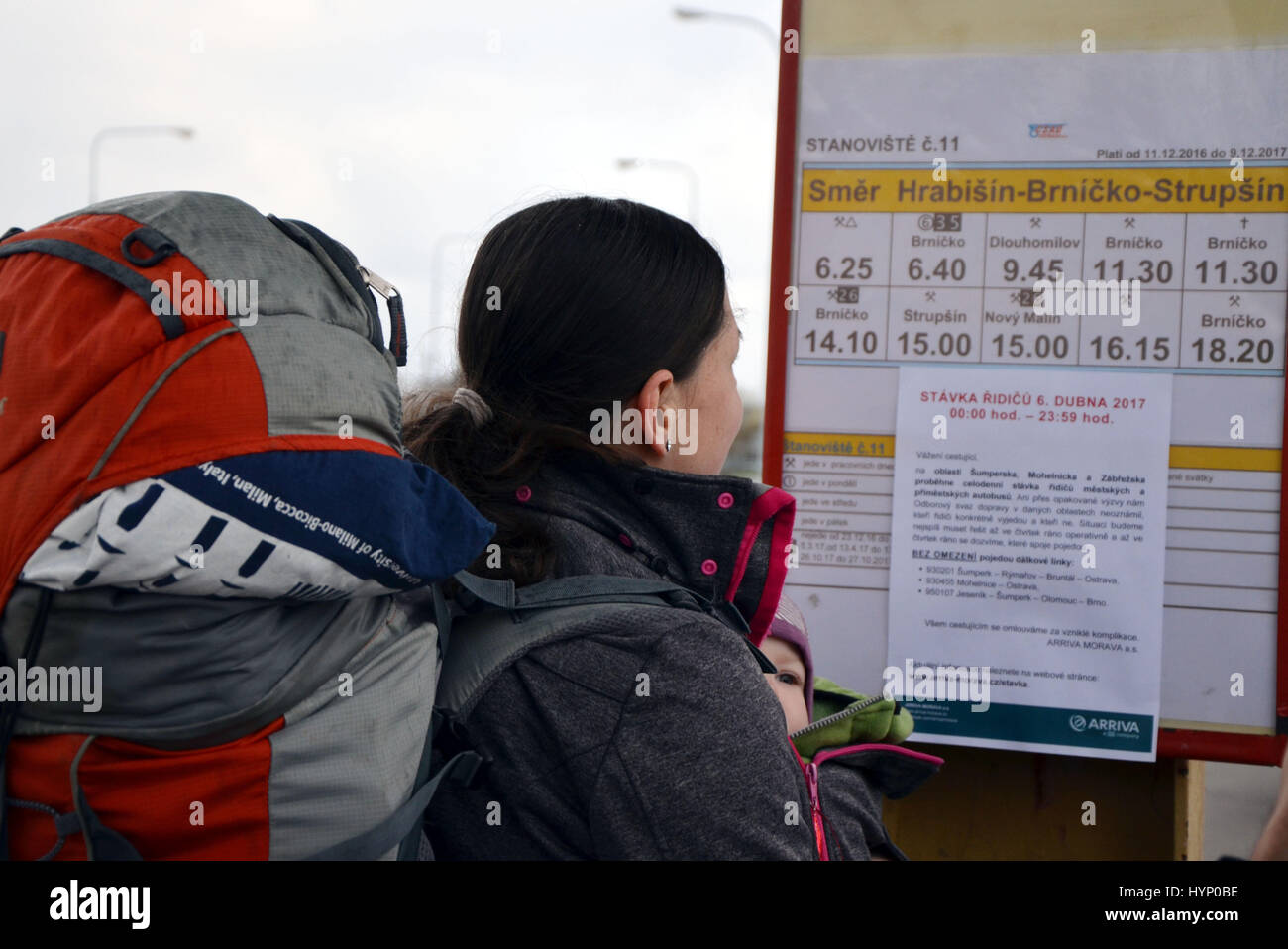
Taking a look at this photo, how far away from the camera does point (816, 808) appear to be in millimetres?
1564

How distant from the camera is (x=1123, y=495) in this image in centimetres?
208

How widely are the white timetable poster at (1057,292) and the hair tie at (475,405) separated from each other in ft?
2.75

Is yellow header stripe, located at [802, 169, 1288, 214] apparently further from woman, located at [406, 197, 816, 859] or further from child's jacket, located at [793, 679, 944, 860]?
child's jacket, located at [793, 679, 944, 860]

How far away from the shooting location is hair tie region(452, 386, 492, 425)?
1.64 m

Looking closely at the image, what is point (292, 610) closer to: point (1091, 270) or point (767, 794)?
point (767, 794)

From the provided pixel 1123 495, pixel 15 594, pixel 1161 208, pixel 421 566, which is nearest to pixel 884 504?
pixel 1123 495

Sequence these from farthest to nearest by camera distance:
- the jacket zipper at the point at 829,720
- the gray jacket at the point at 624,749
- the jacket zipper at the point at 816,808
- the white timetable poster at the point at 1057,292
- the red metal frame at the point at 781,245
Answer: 1. the red metal frame at the point at 781,245
2. the white timetable poster at the point at 1057,292
3. the jacket zipper at the point at 829,720
4. the jacket zipper at the point at 816,808
5. the gray jacket at the point at 624,749

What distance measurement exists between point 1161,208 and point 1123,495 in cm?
55

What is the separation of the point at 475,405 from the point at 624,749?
60 cm

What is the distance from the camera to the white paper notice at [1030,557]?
2.08m
